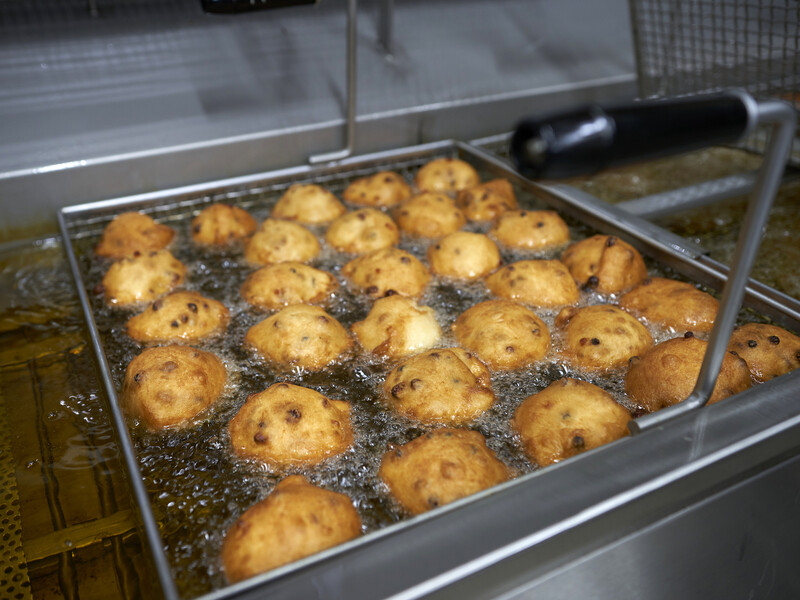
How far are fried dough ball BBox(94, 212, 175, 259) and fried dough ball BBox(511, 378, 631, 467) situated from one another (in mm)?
1222

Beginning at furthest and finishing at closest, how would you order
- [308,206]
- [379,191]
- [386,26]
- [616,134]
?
1. [386,26]
2. [379,191]
3. [308,206]
4. [616,134]

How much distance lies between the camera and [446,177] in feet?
7.61

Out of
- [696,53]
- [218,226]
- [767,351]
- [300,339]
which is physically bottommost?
[767,351]

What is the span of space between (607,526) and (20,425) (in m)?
1.21

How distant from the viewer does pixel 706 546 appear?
1.13 metres

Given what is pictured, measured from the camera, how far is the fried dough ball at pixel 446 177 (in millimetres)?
2311

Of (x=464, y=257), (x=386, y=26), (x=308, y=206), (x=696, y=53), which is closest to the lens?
(x=464, y=257)

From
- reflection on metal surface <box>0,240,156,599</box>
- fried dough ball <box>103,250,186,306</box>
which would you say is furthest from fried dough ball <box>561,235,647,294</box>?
reflection on metal surface <box>0,240,156,599</box>

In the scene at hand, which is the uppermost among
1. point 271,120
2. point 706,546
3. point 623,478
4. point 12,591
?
point 271,120

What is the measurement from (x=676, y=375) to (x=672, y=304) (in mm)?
356

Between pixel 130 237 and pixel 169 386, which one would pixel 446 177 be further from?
pixel 169 386

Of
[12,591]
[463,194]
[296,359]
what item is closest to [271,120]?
[463,194]

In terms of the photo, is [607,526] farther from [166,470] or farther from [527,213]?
[527,213]

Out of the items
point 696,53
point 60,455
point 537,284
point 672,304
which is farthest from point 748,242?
point 696,53
